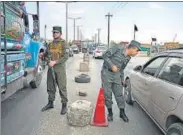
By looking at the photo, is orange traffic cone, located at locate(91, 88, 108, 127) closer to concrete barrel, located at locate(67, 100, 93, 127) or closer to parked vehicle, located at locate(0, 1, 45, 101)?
concrete barrel, located at locate(67, 100, 93, 127)

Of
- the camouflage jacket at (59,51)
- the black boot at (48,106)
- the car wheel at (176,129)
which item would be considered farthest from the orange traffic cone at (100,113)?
the car wheel at (176,129)

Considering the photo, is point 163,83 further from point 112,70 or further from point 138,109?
point 138,109

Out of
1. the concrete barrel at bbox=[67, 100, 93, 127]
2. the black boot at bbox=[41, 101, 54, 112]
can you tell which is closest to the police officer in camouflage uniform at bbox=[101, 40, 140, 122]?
the concrete barrel at bbox=[67, 100, 93, 127]

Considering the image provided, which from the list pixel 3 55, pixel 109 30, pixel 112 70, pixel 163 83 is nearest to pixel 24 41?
pixel 3 55

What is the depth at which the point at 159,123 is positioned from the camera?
432 cm

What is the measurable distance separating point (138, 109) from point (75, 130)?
2.10 meters

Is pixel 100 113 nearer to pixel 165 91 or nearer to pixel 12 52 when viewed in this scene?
pixel 165 91

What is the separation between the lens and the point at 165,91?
4059 millimetres

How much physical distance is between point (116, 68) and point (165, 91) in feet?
4.54

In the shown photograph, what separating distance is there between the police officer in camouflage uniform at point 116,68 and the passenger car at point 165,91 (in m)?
0.45

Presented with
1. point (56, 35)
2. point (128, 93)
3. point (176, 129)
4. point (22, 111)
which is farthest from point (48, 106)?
point (176, 129)

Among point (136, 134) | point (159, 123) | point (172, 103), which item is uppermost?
point (172, 103)

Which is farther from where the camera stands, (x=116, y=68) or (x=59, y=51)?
(x=59, y=51)

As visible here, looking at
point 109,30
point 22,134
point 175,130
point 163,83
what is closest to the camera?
point 175,130
